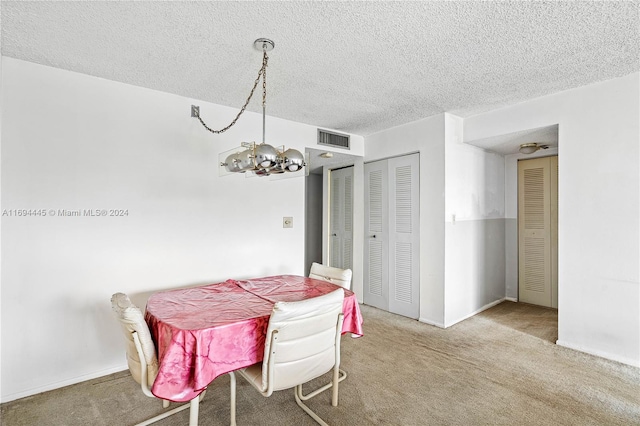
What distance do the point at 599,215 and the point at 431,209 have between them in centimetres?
149

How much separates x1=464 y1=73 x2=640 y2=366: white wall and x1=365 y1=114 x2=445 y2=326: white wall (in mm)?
1017

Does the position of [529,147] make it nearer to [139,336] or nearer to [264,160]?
[264,160]

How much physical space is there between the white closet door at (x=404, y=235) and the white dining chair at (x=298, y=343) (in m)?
2.30

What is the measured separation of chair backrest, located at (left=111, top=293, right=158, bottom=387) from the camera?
5.21 feet

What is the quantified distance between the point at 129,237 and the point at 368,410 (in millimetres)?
2326

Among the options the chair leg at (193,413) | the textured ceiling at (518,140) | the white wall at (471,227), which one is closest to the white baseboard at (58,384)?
the chair leg at (193,413)

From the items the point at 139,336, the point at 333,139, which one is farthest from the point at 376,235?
the point at 139,336

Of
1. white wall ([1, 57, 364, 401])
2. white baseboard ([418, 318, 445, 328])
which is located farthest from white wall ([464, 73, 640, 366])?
white wall ([1, 57, 364, 401])

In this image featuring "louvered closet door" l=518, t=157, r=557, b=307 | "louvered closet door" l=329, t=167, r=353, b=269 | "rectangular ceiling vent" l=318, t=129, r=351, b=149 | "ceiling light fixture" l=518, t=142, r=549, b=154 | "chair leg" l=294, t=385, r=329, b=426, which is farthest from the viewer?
"louvered closet door" l=329, t=167, r=353, b=269

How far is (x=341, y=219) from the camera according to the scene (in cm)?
507

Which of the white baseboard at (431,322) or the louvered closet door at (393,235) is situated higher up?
the louvered closet door at (393,235)

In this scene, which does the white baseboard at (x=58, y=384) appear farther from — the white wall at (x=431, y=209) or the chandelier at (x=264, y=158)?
the white wall at (x=431, y=209)

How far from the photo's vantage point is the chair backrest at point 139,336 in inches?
62.5

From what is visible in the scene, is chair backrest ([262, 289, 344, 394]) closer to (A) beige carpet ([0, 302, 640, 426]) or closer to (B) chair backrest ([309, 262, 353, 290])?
(A) beige carpet ([0, 302, 640, 426])
